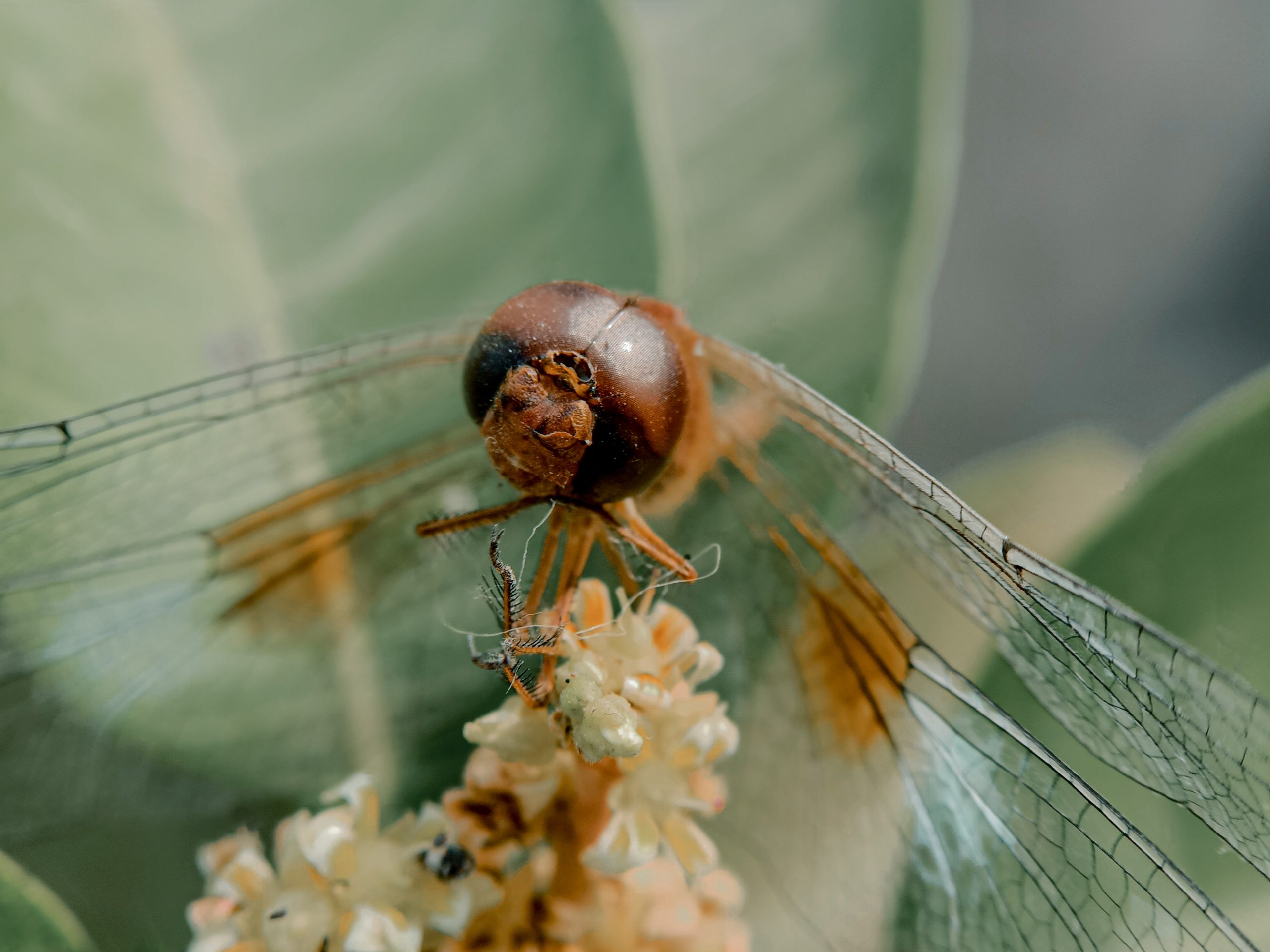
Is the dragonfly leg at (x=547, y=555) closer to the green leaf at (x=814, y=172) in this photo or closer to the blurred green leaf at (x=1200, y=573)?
the green leaf at (x=814, y=172)

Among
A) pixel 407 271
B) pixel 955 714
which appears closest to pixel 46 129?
pixel 407 271

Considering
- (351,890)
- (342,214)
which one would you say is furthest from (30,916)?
(342,214)

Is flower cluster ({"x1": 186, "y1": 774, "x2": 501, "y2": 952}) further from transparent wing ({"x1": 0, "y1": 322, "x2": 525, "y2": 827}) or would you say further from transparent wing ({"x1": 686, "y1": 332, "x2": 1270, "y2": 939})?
transparent wing ({"x1": 686, "y1": 332, "x2": 1270, "y2": 939})

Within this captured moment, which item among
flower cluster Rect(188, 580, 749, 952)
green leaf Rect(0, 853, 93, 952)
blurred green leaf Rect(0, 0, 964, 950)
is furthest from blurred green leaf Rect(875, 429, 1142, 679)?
green leaf Rect(0, 853, 93, 952)

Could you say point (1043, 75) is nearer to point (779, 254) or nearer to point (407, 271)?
point (779, 254)

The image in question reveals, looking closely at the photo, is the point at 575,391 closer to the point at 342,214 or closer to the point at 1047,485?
the point at 342,214

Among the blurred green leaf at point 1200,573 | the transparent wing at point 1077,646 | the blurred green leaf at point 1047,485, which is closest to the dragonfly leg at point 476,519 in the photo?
the transparent wing at point 1077,646
